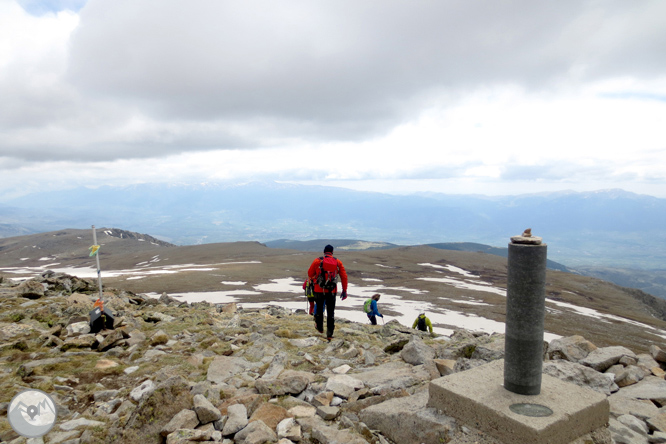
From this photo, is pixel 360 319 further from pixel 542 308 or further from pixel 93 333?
pixel 542 308

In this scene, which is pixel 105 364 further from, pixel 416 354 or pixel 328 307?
pixel 416 354

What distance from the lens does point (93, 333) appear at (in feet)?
41.6

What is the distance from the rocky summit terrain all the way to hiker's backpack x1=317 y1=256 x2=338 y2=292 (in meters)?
2.00

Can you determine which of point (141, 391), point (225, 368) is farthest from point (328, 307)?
point (141, 391)

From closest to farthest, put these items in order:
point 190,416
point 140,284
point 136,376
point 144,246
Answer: point 190,416 < point 136,376 < point 140,284 < point 144,246

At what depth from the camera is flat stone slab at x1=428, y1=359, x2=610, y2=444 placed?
5535mm

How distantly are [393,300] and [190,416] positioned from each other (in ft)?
142

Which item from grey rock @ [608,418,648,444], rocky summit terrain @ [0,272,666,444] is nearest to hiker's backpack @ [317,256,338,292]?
rocky summit terrain @ [0,272,666,444]

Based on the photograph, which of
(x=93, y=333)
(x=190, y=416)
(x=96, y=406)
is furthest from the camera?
(x=93, y=333)

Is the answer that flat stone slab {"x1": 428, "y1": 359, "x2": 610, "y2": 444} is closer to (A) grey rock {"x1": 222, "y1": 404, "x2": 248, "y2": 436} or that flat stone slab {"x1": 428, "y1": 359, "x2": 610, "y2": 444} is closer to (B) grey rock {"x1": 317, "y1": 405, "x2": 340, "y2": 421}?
(B) grey rock {"x1": 317, "y1": 405, "x2": 340, "y2": 421}

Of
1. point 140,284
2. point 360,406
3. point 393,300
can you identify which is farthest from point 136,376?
point 140,284

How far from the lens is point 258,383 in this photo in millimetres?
8000

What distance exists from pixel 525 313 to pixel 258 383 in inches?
A: 222

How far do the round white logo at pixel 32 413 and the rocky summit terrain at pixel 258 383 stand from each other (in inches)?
76.3
